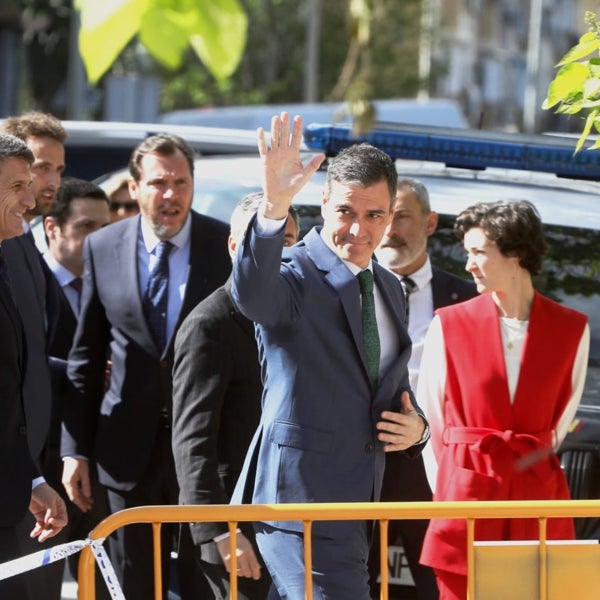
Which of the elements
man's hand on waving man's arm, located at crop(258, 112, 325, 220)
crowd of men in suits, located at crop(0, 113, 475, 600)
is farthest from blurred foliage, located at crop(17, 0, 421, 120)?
man's hand on waving man's arm, located at crop(258, 112, 325, 220)

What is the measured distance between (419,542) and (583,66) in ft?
6.83

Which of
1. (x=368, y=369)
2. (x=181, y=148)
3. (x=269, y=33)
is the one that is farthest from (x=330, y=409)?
(x=269, y=33)

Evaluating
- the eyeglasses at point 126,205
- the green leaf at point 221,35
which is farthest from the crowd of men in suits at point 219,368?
the green leaf at point 221,35

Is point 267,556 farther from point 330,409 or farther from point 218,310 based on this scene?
point 218,310

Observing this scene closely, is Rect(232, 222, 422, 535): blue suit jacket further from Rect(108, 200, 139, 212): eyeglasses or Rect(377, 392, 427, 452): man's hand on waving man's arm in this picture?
Rect(108, 200, 139, 212): eyeglasses

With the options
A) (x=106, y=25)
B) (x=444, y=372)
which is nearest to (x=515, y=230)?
(x=444, y=372)

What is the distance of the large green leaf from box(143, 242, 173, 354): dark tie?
305 centimetres

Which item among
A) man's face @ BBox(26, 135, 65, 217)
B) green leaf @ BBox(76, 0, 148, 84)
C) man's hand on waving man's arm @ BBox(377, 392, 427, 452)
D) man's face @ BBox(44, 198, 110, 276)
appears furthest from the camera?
man's face @ BBox(44, 198, 110, 276)

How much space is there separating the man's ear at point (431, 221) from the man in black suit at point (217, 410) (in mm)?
1366

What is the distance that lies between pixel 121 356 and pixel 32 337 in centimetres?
61

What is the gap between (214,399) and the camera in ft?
15.8

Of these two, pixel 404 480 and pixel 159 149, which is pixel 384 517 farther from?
pixel 159 149

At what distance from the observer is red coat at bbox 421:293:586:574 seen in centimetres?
500

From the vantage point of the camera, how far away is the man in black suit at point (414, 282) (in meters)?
5.58
